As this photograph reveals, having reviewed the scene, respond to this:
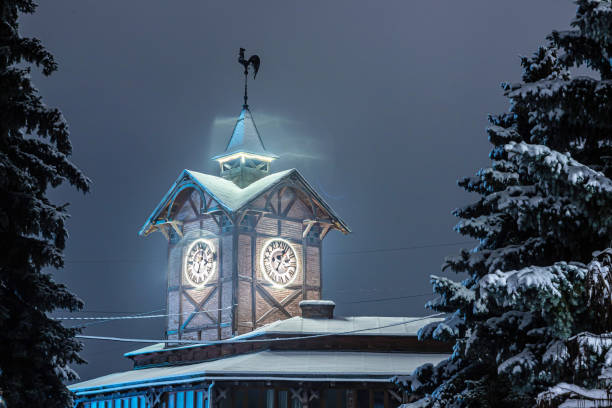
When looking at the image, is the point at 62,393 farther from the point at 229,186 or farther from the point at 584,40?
the point at 229,186

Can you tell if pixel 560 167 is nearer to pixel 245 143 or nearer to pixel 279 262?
pixel 279 262

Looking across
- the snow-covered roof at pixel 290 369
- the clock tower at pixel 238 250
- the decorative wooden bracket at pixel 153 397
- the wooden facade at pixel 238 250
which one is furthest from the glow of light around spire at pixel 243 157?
the decorative wooden bracket at pixel 153 397

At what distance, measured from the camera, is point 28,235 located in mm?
15047

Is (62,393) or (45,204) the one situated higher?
(45,204)

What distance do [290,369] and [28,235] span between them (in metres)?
12.6

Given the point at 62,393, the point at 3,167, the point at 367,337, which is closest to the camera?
the point at 3,167

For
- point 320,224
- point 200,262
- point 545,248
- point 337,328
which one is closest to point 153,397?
point 337,328

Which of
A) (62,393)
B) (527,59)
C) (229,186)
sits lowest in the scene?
(62,393)

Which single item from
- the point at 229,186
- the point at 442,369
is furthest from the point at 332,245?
the point at 442,369

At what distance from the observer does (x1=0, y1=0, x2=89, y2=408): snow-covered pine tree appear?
47.2ft

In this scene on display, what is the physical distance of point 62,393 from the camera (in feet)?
49.8

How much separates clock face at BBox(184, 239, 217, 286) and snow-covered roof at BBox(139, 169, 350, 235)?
217 cm

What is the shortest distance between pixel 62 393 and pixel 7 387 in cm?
132

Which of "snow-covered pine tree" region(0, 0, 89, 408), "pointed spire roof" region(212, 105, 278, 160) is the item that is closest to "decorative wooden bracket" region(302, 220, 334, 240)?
"pointed spire roof" region(212, 105, 278, 160)
